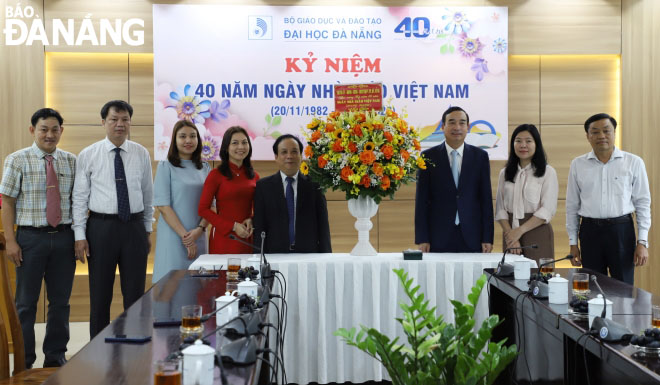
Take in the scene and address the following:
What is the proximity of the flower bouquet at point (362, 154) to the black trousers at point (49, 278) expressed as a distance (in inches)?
66.8

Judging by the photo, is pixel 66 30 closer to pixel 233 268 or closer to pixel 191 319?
pixel 233 268

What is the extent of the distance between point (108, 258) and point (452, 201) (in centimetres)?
225

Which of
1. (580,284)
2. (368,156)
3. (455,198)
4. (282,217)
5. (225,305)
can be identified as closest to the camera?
(225,305)

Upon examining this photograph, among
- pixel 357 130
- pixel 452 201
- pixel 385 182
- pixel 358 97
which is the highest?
pixel 358 97

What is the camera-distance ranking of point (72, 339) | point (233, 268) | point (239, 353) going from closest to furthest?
point (239, 353)
point (233, 268)
point (72, 339)

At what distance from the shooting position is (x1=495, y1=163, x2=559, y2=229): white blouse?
13.7 ft

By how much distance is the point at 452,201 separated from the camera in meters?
4.15

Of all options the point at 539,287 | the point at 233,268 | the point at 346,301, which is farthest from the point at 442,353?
the point at 346,301

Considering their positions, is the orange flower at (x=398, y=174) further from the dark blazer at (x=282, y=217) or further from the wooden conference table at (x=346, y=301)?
the dark blazer at (x=282, y=217)

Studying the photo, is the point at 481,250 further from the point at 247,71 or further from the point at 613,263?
the point at 247,71

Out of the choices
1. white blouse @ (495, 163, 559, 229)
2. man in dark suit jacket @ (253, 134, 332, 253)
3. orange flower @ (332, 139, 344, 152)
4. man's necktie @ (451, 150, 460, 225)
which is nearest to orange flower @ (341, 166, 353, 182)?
orange flower @ (332, 139, 344, 152)

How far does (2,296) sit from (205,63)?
3.46 meters

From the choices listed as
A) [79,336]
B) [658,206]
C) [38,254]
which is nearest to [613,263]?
[658,206]

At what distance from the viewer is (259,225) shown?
4.05 meters
